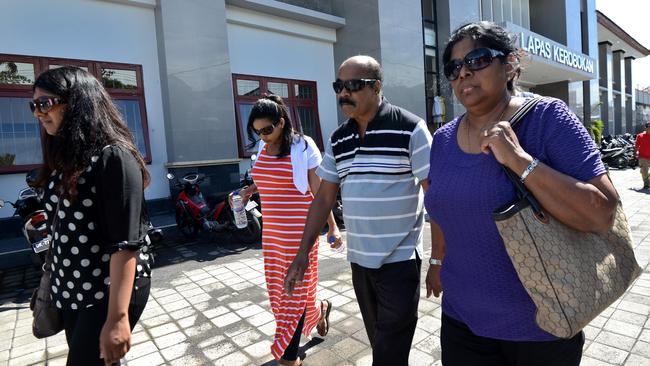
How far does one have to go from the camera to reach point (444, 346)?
5.39 ft

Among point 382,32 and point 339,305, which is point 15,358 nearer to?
point 339,305

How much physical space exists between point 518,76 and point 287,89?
8.96 metres

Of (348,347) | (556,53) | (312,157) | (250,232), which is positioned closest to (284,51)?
(250,232)

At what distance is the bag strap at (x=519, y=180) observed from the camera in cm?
119

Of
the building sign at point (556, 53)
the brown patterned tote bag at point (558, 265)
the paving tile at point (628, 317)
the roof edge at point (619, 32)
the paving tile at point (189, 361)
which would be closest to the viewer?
the brown patterned tote bag at point (558, 265)

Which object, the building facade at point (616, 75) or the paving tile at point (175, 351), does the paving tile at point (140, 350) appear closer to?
the paving tile at point (175, 351)

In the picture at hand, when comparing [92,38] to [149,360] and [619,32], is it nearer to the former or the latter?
[149,360]

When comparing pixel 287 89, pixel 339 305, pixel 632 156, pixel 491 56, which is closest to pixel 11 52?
pixel 287 89

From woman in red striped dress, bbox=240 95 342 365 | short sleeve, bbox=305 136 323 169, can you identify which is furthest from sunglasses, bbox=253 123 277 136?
short sleeve, bbox=305 136 323 169

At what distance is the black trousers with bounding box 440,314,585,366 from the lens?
51.8 inches

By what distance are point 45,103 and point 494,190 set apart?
177cm

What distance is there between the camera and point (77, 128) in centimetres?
158

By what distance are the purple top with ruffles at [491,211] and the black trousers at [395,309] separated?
441mm

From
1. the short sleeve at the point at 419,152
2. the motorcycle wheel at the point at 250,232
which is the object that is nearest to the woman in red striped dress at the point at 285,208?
the short sleeve at the point at 419,152
